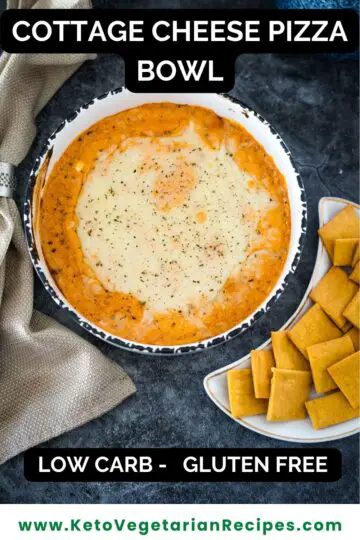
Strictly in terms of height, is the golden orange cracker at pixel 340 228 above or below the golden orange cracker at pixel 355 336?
above

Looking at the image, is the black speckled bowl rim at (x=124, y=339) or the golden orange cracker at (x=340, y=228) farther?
the golden orange cracker at (x=340, y=228)

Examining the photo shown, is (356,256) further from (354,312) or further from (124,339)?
(124,339)

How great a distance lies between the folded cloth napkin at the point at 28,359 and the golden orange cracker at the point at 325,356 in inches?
15.9

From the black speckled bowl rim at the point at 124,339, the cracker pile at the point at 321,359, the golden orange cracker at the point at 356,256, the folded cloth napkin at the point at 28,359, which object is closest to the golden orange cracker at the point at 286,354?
the cracker pile at the point at 321,359

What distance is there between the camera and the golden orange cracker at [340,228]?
5.16ft

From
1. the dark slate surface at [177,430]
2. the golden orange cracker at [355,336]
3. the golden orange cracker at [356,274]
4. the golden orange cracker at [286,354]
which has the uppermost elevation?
the golden orange cracker at [356,274]

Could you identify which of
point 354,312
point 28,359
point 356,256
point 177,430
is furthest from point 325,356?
point 28,359

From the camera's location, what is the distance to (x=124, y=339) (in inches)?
58.2

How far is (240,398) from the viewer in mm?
1542

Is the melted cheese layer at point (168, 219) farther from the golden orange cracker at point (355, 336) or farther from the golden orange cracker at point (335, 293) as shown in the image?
the golden orange cracker at point (355, 336)

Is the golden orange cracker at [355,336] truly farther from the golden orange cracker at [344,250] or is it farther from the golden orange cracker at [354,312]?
the golden orange cracker at [344,250]

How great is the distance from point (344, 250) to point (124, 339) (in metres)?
0.52

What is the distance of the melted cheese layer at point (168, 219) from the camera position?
1550mm

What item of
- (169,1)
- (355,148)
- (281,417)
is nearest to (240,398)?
(281,417)
